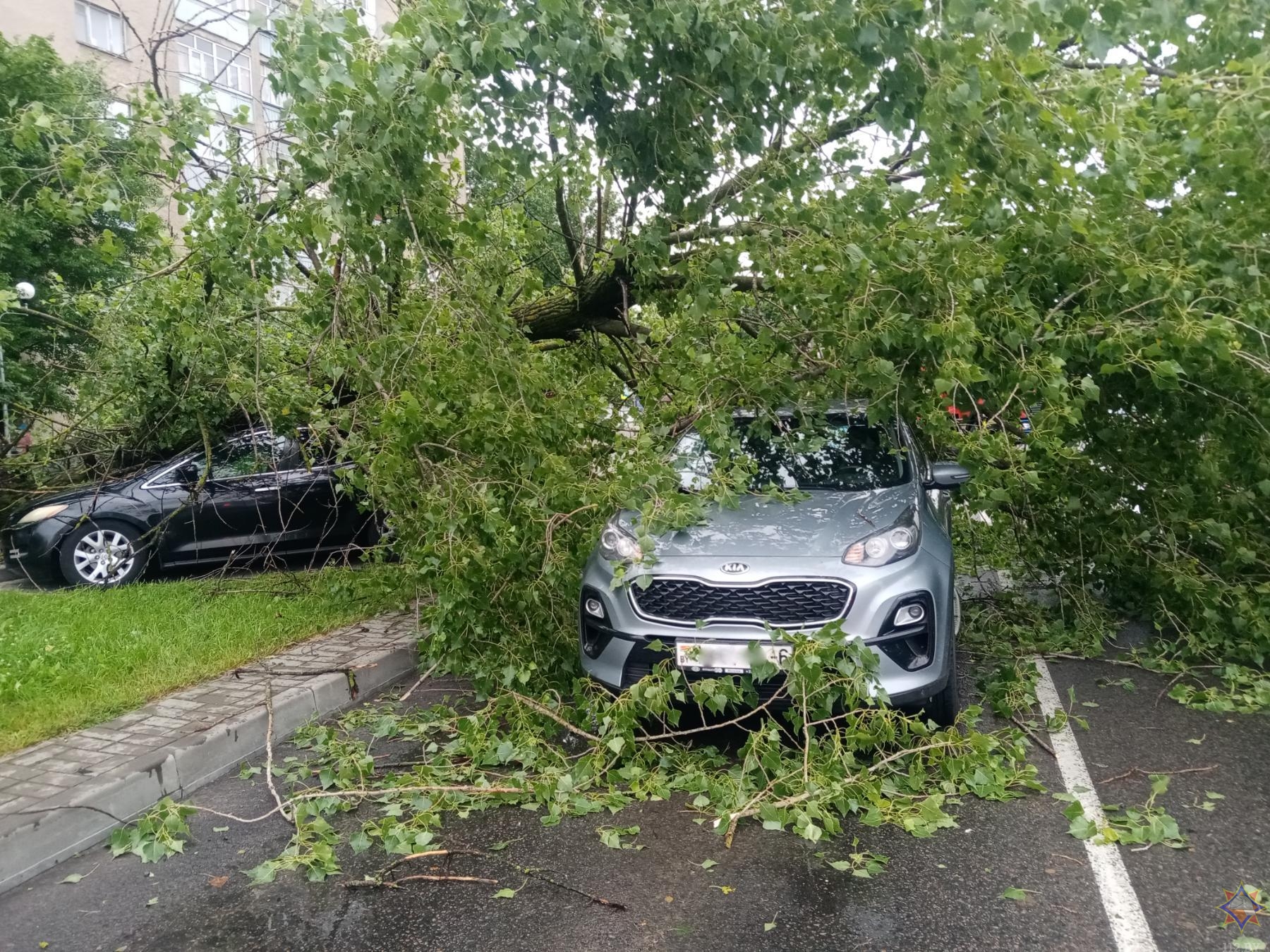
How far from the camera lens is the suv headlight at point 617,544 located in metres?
4.81

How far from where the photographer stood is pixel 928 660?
14.5 feet

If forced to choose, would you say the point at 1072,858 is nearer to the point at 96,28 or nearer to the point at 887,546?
the point at 887,546

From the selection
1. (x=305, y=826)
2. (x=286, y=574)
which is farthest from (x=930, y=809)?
(x=286, y=574)

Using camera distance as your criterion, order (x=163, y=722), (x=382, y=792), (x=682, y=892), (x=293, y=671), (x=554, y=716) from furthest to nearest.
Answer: (x=293, y=671) → (x=163, y=722) → (x=554, y=716) → (x=382, y=792) → (x=682, y=892)

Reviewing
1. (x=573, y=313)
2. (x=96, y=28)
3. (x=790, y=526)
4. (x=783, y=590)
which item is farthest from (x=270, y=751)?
(x=96, y=28)

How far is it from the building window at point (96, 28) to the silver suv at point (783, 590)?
31.0 meters

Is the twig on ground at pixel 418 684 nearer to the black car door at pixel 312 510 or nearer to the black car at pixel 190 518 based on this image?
the black car at pixel 190 518

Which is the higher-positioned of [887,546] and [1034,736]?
[887,546]

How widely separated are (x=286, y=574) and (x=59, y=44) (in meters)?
27.1

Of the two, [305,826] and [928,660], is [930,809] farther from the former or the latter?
[305,826]

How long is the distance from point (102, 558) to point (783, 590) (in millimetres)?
7345

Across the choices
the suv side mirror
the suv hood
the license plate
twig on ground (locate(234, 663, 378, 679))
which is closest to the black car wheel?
twig on ground (locate(234, 663, 378, 679))

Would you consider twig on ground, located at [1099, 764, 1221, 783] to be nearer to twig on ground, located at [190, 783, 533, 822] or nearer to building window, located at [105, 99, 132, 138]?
twig on ground, located at [190, 783, 533, 822]

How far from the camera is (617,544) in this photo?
5008 millimetres
